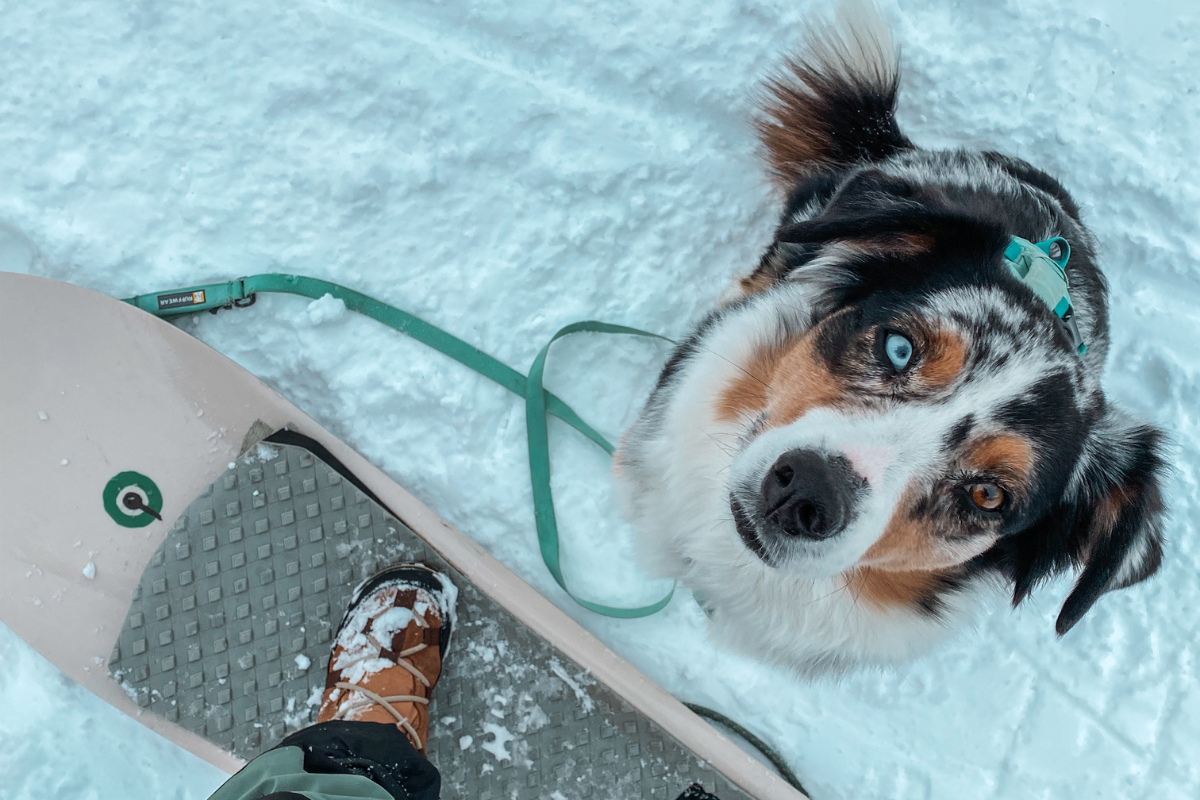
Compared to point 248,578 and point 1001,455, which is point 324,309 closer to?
point 248,578

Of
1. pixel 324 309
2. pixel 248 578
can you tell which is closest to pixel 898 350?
pixel 324 309

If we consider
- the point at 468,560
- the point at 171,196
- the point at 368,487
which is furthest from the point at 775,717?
the point at 171,196

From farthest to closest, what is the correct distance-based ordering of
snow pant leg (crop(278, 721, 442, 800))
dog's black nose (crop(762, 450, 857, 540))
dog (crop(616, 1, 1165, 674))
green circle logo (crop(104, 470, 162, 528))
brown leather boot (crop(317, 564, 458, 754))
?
green circle logo (crop(104, 470, 162, 528)) → brown leather boot (crop(317, 564, 458, 754)) → snow pant leg (crop(278, 721, 442, 800)) → dog (crop(616, 1, 1165, 674)) → dog's black nose (crop(762, 450, 857, 540))

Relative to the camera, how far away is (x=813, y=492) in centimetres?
140

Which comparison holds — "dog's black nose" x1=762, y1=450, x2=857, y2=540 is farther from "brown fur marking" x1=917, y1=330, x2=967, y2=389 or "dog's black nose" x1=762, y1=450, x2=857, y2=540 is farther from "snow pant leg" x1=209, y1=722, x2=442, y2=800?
"snow pant leg" x1=209, y1=722, x2=442, y2=800

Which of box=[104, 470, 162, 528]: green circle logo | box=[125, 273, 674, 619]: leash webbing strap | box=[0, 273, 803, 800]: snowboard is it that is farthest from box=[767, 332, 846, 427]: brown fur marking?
box=[104, 470, 162, 528]: green circle logo

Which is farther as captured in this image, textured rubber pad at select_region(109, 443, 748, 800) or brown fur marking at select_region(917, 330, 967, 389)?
textured rubber pad at select_region(109, 443, 748, 800)

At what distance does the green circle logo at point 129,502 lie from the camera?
92.9 inches

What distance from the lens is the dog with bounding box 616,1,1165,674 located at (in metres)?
1.50

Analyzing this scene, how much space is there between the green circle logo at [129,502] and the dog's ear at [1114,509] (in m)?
2.49

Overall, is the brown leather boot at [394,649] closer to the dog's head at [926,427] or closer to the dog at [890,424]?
the dog at [890,424]

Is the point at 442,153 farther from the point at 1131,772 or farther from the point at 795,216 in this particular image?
the point at 1131,772

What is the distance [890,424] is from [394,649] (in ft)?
5.19

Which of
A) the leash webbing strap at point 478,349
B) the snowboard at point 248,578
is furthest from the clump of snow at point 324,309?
the snowboard at point 248,578
